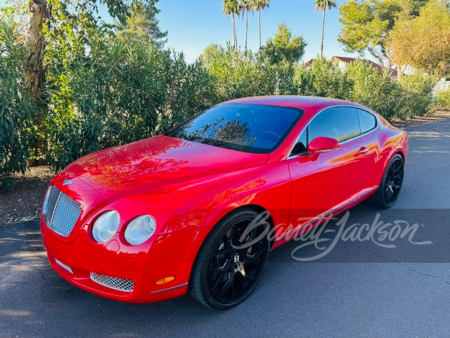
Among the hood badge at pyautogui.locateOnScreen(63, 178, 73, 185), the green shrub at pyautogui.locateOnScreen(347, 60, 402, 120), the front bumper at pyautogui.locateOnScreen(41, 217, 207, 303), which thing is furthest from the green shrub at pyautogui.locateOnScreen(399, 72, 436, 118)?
the hood badge at pyautogui.locateOnScreen(63, 178, 73, 185)

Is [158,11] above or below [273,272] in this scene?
above

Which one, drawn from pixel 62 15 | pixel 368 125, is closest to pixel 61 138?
pixel 62 15

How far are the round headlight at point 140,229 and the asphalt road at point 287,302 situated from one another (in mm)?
737

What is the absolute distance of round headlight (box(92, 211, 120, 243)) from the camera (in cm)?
209

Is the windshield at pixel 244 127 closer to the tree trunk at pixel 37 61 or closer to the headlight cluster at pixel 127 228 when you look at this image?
the headlight cluster at pixel 127 228

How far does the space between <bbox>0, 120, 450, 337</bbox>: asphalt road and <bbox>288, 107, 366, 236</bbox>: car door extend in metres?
0.54

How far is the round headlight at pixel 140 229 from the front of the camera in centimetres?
206

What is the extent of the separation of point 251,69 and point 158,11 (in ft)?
9.64

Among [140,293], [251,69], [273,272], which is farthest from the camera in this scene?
[251,69]

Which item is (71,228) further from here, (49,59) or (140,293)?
(49,59)

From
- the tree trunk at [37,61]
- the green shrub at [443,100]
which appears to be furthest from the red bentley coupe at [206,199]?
the green shrub at [443,100]

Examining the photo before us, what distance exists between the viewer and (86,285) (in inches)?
86.8

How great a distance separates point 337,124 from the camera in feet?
11.9

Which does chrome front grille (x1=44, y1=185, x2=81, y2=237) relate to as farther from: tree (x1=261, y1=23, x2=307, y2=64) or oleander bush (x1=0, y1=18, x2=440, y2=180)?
tree (x1=261, y1=23, x2=307, y2=64)
